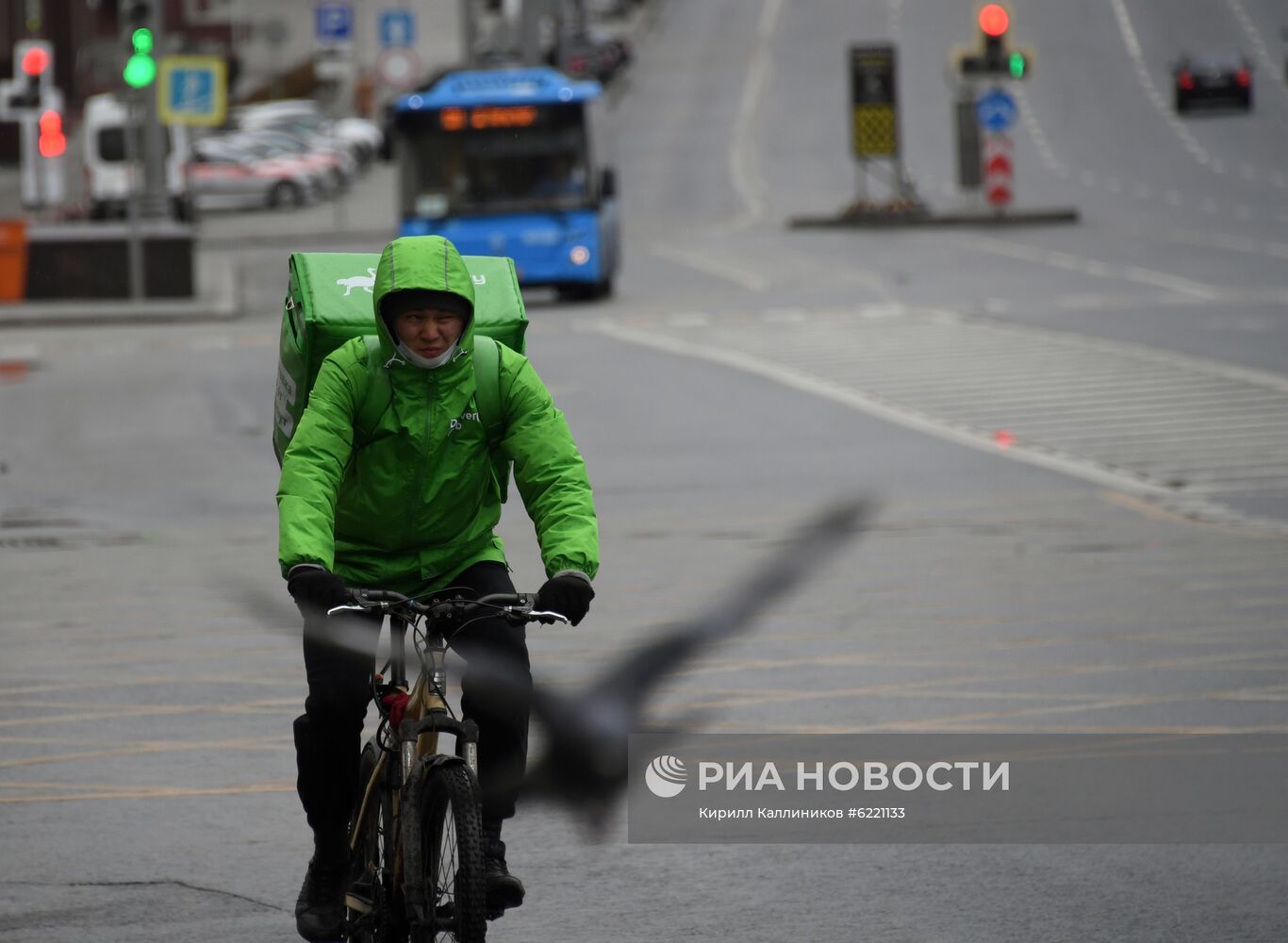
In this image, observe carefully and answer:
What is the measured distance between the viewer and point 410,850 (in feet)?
15.5

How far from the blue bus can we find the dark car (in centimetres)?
3650

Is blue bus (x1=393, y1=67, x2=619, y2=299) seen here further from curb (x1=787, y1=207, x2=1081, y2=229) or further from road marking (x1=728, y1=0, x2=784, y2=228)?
road marking (x1=728, y1=0, x2=784, y2=228)

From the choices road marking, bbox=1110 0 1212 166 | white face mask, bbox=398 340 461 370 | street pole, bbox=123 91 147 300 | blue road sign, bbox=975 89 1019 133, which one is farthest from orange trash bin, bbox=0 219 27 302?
road marking, bbox=1110 0 1212 166

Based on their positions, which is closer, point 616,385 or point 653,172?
point 616,385

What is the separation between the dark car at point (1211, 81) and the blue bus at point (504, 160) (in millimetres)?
36496

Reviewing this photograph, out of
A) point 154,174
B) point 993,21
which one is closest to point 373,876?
point 154,174

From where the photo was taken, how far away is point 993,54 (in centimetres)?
4456

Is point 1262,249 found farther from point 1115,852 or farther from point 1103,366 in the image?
point 1115,852

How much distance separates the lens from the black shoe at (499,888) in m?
4.91

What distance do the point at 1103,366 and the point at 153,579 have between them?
1102 cm

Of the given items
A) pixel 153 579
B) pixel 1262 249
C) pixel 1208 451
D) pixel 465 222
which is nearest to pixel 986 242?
pixel 1262 249

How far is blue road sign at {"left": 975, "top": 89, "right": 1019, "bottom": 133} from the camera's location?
1726 inches

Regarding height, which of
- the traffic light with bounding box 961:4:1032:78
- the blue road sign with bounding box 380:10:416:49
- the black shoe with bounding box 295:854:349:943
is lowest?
the black shoe with bounding box 295:854:349:943

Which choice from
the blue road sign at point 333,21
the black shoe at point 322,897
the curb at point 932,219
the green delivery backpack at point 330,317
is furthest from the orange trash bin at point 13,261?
the black shoe at point 322,897
